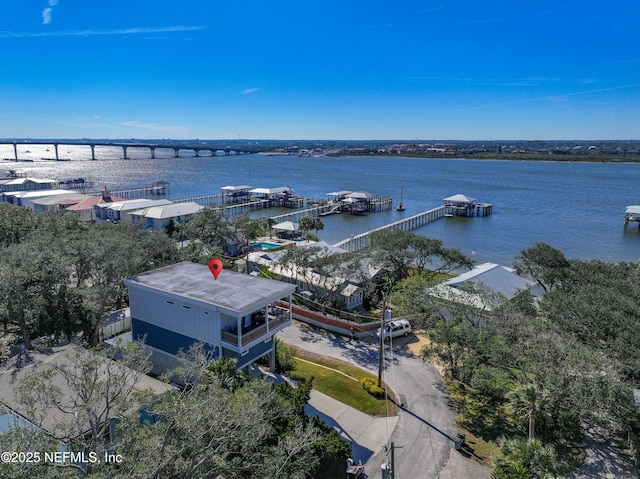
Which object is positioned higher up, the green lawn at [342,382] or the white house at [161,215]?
the white house at [161,215]

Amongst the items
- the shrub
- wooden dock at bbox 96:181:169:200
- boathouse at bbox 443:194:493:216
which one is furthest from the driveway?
wooden dock at bbox 96:181:169:200

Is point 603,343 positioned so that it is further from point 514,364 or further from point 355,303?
point 355,303

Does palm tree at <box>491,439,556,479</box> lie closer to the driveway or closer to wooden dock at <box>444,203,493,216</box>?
the driveway

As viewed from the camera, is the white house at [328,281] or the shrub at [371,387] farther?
the white house at [328,281]

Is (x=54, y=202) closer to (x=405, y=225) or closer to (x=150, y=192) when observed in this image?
(x=150, y=192)

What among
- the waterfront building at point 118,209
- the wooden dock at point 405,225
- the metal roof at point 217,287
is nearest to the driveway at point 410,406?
the metal roof at point 217,287

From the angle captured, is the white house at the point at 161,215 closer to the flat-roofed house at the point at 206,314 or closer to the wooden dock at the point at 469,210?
the flat-roofed house at the point at 206,314

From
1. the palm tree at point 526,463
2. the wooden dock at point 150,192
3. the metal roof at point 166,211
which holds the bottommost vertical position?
the wooden dock at point 150,192
